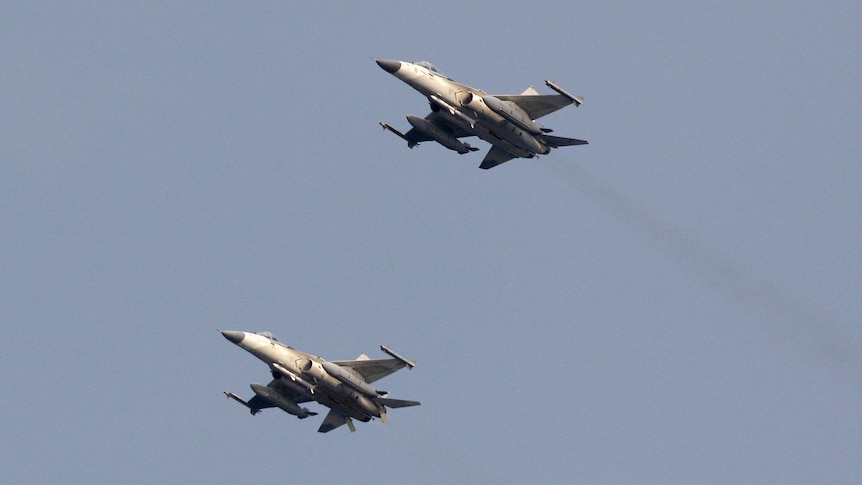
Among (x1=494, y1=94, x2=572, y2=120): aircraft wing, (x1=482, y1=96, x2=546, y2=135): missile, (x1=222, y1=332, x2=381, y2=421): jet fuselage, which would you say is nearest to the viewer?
(x1=222, y1=332, x2=381, y2=421): jet fuselage

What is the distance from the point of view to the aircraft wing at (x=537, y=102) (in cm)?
10087

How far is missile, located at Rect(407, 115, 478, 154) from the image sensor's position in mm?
103000

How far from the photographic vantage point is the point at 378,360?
99500 mm

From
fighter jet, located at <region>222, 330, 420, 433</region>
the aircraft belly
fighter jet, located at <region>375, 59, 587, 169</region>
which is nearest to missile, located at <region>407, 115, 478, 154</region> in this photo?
fighter jet, located at <region>375, 59, 587, 169</region>

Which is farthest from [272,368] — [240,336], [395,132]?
[395,132]

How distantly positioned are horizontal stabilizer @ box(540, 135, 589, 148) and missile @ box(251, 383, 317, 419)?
2057 centimetres

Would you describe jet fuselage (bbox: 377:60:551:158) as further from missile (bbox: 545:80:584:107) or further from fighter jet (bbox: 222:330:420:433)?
fighter jet (bbox: 222:330:420:433)

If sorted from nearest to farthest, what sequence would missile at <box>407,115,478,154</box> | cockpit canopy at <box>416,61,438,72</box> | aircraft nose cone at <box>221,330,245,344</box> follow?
aircraft nose cone at <box>221,330,245,344</box>, cockpit canopy at <box>416,61,438,72</box>, missile at <box>407,115,478,154</box>

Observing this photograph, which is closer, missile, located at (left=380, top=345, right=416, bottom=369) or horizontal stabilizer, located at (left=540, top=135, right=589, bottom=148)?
missile, located at (left=380, top=345, right=416, bottom=369)

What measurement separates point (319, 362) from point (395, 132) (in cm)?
1563

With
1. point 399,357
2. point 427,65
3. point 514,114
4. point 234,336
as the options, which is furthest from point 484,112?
point 234,336

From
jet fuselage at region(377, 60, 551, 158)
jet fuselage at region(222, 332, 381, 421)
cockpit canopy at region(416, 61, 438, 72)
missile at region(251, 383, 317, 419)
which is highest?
cockpit canopy at region(416, 61, 438, 72)

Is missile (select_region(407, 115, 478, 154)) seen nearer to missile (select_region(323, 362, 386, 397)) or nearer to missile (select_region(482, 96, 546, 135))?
missile (select_region(482, 96, 546, 135))

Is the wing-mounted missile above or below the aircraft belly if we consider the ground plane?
above
